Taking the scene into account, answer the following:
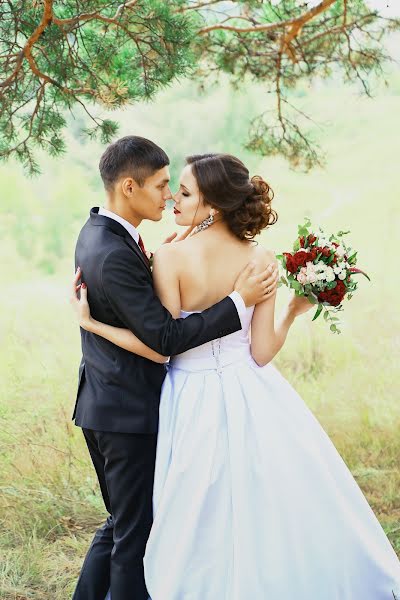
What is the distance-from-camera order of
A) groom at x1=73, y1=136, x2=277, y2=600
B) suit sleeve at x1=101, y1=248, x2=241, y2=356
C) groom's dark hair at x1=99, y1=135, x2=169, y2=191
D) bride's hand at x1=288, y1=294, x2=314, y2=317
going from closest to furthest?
suit sleeve at x1=101, y1=248, x2=241, y2=356
groom at x1=73, y1=136, x2=277, y2=600
groom's dark hair at x1=99, y1=135, x2=169, y2=191
bride's hand at x1=288, y1=294, x2=314, y2=317

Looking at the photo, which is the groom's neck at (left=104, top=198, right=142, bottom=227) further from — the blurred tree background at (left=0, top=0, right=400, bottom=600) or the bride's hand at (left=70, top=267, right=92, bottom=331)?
the blurred tree background at (left=0, top=0, right=400, bottom=600)

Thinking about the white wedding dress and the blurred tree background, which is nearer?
the white wedding dress

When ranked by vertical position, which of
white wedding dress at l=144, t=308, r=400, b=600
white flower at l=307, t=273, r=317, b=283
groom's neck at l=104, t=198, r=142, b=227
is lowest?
white wedding dress at l=144, t=308, r=400, b=600

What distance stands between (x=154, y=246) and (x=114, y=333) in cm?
803

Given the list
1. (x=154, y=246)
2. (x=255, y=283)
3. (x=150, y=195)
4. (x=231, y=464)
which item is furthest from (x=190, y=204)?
(x=154, y=246)

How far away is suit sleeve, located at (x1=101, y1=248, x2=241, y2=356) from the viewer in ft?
8.43

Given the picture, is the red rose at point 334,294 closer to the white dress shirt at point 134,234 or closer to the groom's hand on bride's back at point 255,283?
the groom's hand on bride's back at point 255,283

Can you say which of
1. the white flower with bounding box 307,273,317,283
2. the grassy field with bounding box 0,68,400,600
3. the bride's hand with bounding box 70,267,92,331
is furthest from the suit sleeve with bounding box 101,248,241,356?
the grassy field with bounding box 0,68,400,600

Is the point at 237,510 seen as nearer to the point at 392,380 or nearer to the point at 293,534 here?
the point at 293,534

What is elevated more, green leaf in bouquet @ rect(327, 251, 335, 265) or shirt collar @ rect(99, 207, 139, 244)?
shirt collar @ rect(99, 207, 139, 244)

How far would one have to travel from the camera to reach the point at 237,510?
274 centimetres

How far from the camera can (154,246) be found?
10664mm

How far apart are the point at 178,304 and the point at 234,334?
0.30m

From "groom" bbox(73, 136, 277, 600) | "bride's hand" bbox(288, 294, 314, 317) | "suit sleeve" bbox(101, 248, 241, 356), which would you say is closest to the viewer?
"suit sleeve" bbox(101, 248, 241, 356)
